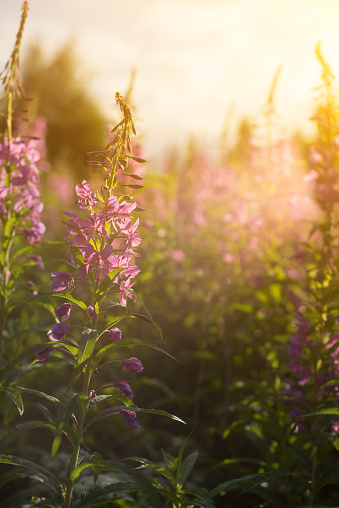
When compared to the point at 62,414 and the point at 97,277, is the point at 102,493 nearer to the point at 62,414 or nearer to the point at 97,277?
the point at 62,414

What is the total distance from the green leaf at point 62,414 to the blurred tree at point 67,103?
112 ft

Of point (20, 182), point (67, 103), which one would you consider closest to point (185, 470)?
point (20, 182)

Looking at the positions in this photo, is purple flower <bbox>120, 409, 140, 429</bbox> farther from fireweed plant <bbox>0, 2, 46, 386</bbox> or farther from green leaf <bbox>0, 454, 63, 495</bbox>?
fireweed plant <bbox>0, 2, 46, 386</bbox>

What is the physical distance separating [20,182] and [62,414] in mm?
1560

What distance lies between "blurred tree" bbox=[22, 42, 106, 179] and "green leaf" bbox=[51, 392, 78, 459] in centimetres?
3409

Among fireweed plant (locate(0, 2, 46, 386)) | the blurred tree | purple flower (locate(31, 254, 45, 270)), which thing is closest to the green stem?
fireweed plant (locate(0, 2, 46, 386))

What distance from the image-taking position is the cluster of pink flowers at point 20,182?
2613 mm

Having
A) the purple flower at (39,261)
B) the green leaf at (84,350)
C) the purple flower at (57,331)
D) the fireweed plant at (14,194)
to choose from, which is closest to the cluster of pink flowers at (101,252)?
the purple flower at (57,331)

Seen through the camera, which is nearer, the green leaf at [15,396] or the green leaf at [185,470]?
the green leaf at [15,396]

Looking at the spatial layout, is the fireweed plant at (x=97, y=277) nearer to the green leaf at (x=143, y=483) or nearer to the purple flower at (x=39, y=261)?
the green leaf at (x=143, y=483)

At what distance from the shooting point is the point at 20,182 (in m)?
2.63

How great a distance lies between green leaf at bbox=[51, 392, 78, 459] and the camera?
142 cm

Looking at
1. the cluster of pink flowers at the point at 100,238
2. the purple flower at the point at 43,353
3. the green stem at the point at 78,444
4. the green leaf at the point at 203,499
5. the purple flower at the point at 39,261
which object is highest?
the cluster of pink flowers at the point at 100,238

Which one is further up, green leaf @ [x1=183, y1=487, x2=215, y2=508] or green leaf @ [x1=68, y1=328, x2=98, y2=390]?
green leaf @ [x1=68, y1=328, x2=98, y2=390]
